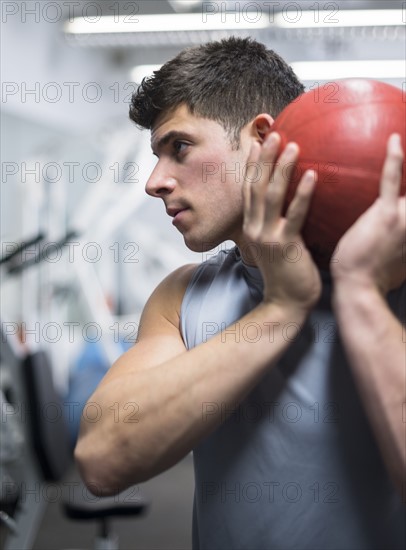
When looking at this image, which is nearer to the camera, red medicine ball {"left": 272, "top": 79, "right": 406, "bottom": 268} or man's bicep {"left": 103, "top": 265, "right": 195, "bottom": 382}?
red medicine ball {"left": 272, "top": 79, "right": 406, "bottom": 268}

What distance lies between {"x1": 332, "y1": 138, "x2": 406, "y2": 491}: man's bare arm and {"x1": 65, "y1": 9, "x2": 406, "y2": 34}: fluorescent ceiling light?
3087 millimetres

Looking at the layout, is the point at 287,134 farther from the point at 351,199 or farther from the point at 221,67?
the point at 221,67

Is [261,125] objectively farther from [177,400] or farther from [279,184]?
[177,400]

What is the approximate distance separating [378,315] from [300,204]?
172 millimetres

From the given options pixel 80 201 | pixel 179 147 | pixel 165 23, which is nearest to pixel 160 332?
pixel 179 147

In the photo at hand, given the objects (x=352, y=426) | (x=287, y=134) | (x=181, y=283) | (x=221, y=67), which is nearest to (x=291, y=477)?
(x=352, y=426)

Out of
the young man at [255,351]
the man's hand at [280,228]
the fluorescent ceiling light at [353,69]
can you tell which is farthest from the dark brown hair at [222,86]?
the fluorescent ceiling light at [353,69]

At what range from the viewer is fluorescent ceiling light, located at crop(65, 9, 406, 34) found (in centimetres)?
366

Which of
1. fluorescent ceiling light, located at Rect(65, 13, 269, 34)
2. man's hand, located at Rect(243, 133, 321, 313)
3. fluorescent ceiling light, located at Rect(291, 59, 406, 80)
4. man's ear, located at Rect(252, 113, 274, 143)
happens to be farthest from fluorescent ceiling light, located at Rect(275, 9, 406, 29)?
man's hand, located at Rect(243, 133, 321, 313)

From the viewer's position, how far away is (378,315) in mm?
849

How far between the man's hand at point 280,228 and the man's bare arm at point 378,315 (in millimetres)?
51

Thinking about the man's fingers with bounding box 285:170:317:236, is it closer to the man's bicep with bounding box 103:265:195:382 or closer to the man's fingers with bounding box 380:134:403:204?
Result: the man's fingers with bounding box 380:134:403:204

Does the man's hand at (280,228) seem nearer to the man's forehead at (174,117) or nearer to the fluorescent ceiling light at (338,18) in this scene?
the man's forehead at (174,117)

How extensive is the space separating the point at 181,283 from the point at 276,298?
0.29 m
